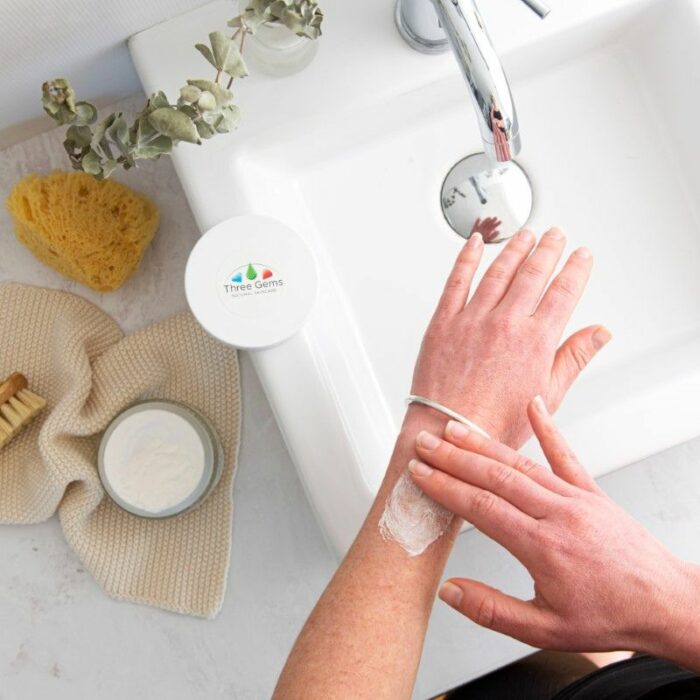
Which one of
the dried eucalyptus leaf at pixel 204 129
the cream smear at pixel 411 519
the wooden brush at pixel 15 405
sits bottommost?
the cream smear at pixel 411 519

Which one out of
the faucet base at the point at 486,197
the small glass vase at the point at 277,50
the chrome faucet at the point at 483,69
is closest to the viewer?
the chrome faucet at the point at 483,69

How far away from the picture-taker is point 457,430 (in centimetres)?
59

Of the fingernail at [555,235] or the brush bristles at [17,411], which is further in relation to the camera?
the brush bristles at [17,411]

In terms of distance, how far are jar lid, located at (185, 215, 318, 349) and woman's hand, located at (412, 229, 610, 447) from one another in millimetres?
119

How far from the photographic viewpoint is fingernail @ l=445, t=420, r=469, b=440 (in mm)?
586

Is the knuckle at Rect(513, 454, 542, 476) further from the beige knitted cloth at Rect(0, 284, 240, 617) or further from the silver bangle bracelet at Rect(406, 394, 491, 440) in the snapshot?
the beige knitted cloth at Rect(0, 284, 240, 617)

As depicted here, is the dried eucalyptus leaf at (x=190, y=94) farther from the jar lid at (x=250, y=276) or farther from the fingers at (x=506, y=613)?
the fingers at (x=506, y=613)

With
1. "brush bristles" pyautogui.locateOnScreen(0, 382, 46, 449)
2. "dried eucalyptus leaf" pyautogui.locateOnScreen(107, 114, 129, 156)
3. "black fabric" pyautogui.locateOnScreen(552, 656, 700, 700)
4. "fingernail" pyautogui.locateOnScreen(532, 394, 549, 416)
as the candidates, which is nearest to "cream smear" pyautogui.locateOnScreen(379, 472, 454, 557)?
"fingernail" pyautogui.locateOnScreen(532, 394, 549, 416)

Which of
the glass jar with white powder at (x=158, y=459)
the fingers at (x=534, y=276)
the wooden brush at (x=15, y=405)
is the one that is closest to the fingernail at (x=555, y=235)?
the fingers at (x=534, y=276)

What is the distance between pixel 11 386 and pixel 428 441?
19.1 inches

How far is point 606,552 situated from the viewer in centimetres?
54

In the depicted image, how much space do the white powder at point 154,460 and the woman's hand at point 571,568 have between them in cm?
36

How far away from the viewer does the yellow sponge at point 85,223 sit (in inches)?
31.2

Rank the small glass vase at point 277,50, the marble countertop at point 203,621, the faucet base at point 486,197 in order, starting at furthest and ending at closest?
the marble countertop at point 203,621, the faucet base at point 486,197, the small glass vase at point 277,50
